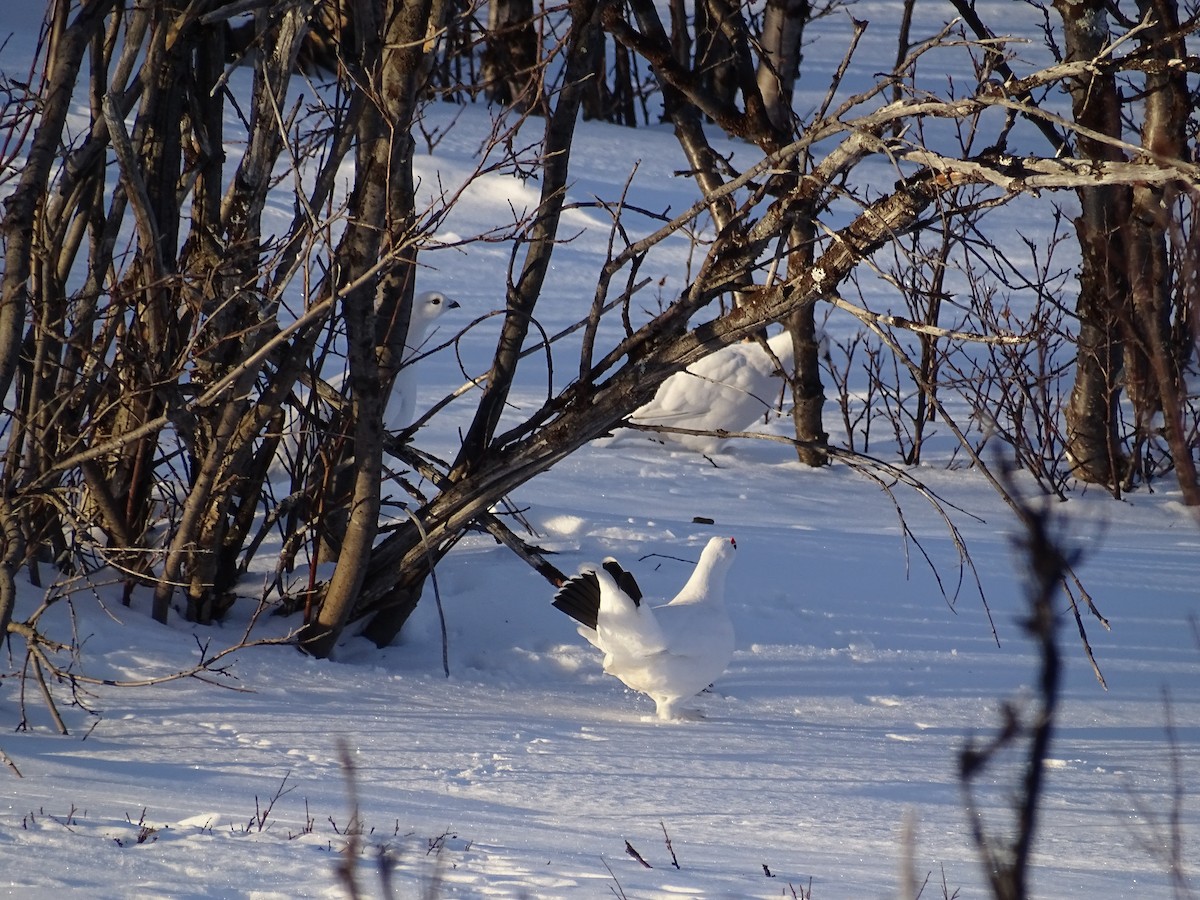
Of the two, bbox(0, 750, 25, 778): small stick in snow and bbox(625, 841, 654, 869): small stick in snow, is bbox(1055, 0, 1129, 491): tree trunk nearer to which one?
bbox(625, 841, 654, 869): small stick in snow

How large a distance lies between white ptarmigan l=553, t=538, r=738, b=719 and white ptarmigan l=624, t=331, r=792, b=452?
2629 mm

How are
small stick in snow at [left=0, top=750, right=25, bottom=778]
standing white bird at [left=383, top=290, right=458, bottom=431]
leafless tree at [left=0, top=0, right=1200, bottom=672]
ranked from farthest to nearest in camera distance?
standing white bird at [left=383, top=290, right=458, bottom=431], leafless tree at [left=0, top=0, right=1200, bottom=672], small stick in snow at [left=0, top=750, right=25, bottom=778]

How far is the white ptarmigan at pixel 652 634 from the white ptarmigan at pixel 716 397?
8.63 feet

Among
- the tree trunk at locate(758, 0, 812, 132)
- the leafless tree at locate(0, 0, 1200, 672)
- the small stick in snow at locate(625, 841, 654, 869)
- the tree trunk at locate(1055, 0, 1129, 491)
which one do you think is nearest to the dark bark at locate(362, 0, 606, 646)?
the leafless tree at locate(0, 0, 1200, 672)

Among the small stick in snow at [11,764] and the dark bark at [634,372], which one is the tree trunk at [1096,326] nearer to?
the dark bark at [634,372]

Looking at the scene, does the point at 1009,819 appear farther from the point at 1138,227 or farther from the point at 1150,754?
the point at 1138,227

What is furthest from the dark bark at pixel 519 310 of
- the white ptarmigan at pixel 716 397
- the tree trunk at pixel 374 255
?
the white ptarmigan at pixel 716 397

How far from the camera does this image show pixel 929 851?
280cm

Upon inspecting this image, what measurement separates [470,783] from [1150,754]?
1.95 metres

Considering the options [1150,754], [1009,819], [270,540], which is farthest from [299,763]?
[1150,754]

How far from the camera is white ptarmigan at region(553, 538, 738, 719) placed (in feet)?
12.4

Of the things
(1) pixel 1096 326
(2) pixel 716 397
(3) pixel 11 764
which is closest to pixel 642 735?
(3) pixel 11 764

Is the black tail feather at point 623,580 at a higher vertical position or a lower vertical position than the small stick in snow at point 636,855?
higher

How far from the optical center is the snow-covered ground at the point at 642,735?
2.46 meters
